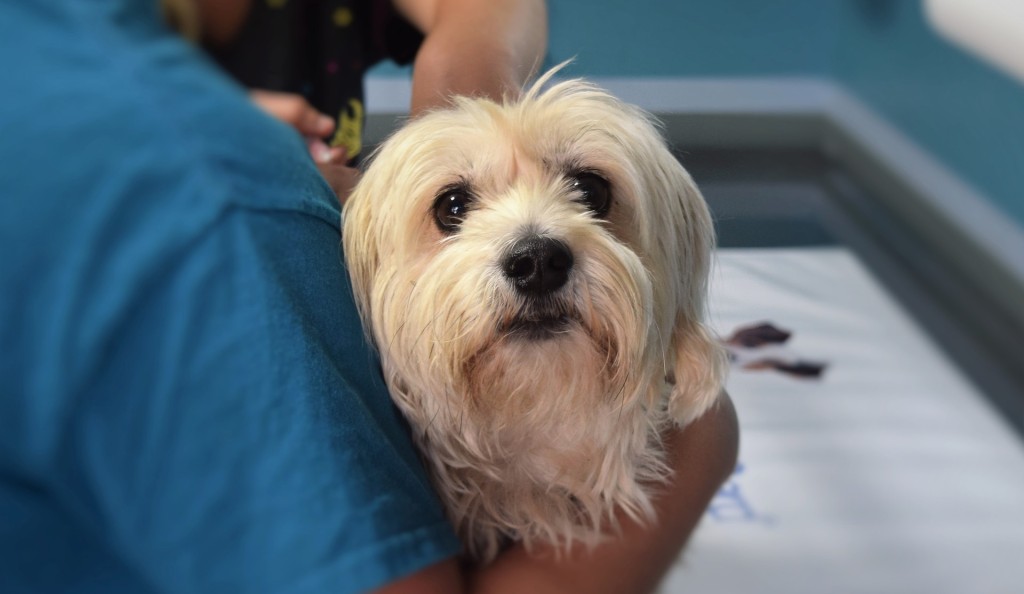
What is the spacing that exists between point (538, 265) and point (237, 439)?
0.27 m

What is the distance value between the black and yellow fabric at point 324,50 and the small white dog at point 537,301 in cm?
10

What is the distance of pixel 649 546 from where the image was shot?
0.72m

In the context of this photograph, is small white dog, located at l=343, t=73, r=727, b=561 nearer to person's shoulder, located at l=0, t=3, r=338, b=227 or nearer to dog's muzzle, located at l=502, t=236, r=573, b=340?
dog's muzzle, located at l=502, t=236, r=573, b=340

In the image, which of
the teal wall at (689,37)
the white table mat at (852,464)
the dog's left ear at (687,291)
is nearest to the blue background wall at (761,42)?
the teal wall at (689,37)

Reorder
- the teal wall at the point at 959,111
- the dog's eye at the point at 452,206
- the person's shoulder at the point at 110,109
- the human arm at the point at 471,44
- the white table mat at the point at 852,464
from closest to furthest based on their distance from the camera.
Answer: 1. the person's shoulder at the point at 110,109
2. the human arm at the point at 471,44
3. the dog's eye at the point at 452,206
4. the white table mat at the point at 852,464
5. the teal wall at the point at 959,111

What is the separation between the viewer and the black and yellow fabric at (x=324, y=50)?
37 cm

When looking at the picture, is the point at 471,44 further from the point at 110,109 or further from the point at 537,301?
the point at 110,109

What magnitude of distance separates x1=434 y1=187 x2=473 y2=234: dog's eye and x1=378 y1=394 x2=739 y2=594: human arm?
0.86 feet

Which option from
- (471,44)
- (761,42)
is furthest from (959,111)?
(471,44)

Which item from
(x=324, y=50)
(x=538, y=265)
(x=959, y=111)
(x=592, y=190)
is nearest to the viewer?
(x=324, y=50)

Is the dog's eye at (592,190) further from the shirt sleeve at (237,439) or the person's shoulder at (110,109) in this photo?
the person's shoulder at (110,109)

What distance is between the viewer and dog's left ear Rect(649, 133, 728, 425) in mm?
736

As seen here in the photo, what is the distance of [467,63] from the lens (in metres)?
0.61

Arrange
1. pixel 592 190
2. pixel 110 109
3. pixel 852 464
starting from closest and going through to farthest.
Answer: pixel 110 109
pixel 592 190
pixel 852 464
